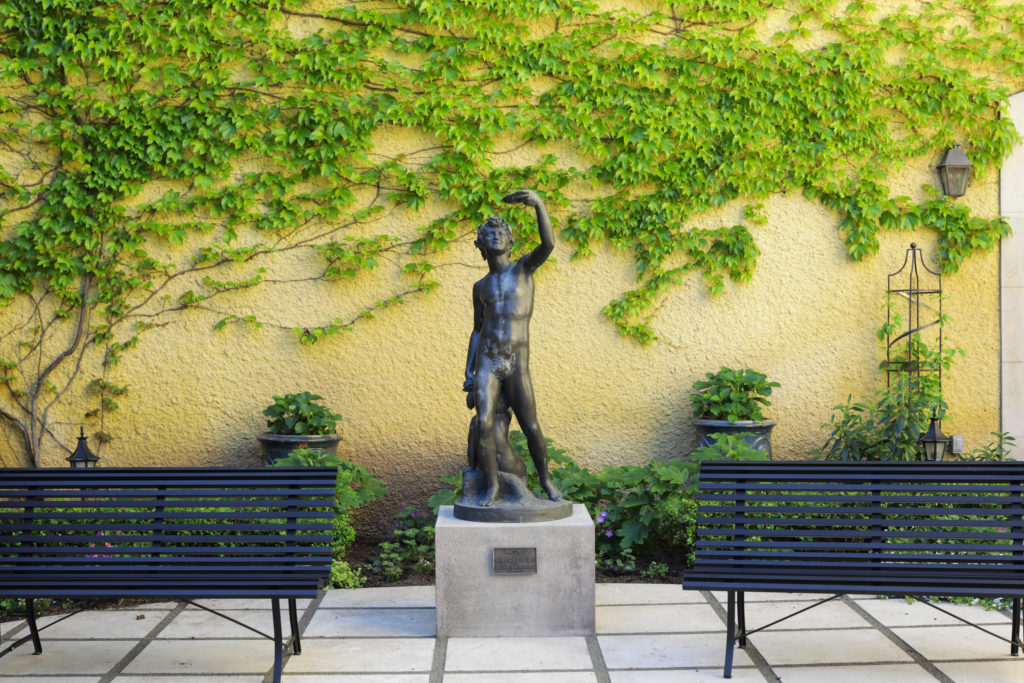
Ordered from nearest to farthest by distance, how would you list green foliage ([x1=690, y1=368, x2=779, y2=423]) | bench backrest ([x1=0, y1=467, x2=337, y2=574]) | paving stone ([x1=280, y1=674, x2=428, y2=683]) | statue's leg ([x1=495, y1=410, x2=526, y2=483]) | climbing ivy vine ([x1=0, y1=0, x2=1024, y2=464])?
paving stone ([x1=280, y1=674, x2=428, y2=683]) → bench backrest ([x1=0, y1=467, x2=337, y2=574]) → statue's leg ([x1=495, y1=410, x2=526, y2=483]) → green foliage ([x1=690, y1=368, x2=779, y2=423]) → climbing ivy vine ([x1=0, y1=0, x2=1024, y2=464])

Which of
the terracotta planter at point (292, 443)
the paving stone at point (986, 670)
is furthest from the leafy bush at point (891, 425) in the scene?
the terracotta planter at point (292, 443)

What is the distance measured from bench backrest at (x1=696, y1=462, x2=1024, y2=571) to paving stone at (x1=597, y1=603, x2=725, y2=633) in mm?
638

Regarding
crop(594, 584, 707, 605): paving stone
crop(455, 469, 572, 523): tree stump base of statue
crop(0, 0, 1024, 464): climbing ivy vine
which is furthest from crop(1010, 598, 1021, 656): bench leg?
crop(0, 0, 1024, 464): climbing ivy vine

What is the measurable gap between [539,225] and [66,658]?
2.76 metres

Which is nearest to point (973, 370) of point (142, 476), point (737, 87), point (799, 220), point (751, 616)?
point (799, 220)

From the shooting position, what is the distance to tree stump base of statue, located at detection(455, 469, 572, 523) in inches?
178

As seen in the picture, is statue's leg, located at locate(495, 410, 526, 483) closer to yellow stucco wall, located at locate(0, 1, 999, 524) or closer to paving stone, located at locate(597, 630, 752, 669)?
paving stone, located at locate(597, 630, 752, 669)

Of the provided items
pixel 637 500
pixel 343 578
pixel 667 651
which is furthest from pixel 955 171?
pixel 343 578

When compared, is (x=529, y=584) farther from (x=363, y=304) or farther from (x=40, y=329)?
(x=40, y=329)

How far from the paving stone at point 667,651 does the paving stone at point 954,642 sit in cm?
77

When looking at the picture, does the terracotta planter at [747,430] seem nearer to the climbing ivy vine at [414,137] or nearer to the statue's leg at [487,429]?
the climbing ivy vine at [414,137]

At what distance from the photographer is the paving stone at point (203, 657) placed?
3.94 metres

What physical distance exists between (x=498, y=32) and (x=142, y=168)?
99.9 inches

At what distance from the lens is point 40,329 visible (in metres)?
6.51
